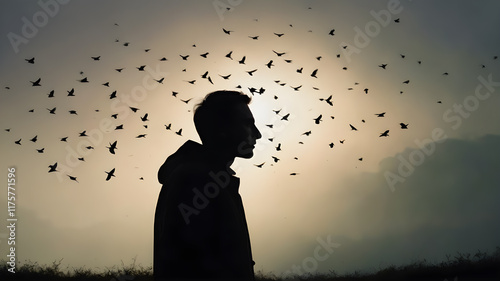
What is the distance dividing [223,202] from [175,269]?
1.82ft

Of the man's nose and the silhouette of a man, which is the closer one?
the silhouette of a man

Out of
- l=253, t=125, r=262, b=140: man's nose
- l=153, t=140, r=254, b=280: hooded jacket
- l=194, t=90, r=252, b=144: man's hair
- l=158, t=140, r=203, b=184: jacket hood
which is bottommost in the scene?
l=153, t=140, r=254, b=280: hooded jacket

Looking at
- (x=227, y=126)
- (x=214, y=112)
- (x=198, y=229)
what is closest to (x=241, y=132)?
(x=227, y=126)

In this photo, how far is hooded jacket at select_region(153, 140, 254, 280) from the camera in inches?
122

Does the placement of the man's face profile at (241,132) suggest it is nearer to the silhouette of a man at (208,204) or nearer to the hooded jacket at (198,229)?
the silhouette of a man at (208,204)

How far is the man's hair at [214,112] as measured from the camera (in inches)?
143

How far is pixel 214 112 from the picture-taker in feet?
12.0

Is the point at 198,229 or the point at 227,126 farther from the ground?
the point at 227,126

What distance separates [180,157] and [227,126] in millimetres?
427

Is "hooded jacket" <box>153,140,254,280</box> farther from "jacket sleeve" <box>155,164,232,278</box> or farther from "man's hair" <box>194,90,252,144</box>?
"man's hair" <box>194,90,252,144</box>

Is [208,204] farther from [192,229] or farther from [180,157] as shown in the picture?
[180,157]

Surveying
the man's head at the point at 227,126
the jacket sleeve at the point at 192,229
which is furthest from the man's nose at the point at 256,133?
the jacket sleeve at the point at 192,229

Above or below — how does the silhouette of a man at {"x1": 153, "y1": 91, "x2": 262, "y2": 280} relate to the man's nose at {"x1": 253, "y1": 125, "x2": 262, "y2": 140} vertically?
below

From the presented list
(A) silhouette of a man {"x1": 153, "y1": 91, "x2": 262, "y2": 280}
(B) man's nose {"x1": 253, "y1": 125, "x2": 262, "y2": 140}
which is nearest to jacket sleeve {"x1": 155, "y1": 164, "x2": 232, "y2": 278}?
(A) silhouette of a man {"x1": 153, "y1": 91, "x2": 262, "y2": 280}
